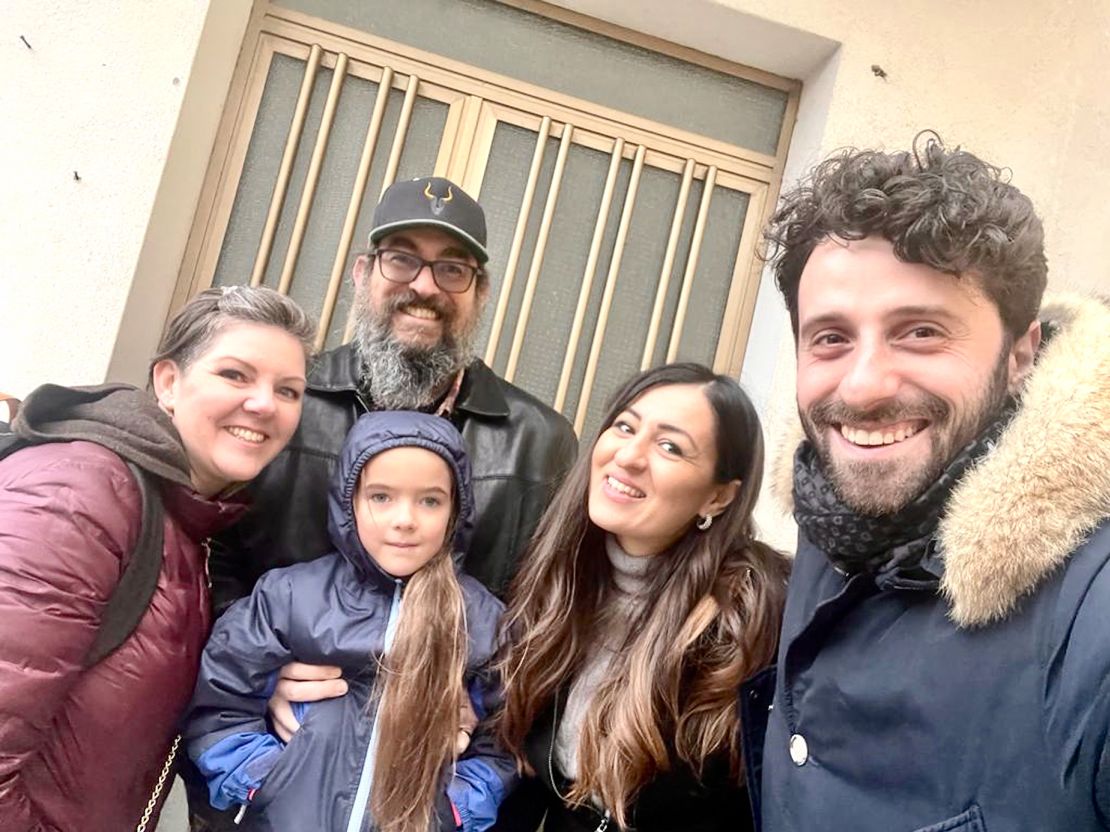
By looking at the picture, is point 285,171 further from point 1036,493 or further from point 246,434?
point 1036,493

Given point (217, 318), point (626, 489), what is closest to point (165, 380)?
point (217, 318)

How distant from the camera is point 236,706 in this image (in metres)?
1.67

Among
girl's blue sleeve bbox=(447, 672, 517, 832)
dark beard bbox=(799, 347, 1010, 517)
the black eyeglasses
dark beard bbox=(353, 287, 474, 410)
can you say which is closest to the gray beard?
dark beard bbox=(353, 287, 474, 410)

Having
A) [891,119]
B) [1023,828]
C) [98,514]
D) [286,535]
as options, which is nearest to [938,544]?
[1023,828]

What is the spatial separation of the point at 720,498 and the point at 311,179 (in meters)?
2.32

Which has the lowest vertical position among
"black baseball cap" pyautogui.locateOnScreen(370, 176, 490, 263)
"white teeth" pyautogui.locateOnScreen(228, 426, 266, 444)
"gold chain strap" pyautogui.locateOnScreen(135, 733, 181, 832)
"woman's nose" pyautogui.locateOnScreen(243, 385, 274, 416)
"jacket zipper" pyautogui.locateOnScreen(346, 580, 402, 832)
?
"gold chain strap" pyautogui.locateOnScreen(135, 733, 181, 832)

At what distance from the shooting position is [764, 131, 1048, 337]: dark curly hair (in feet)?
4.02

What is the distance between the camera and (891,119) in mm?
3326

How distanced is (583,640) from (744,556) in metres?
0.42

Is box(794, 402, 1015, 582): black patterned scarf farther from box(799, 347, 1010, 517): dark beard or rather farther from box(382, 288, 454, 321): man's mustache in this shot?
box(382, 288, 454, 321): man's mustache

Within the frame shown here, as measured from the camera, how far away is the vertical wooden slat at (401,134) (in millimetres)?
3332

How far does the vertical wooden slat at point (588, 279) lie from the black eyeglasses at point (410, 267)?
115 centimetres

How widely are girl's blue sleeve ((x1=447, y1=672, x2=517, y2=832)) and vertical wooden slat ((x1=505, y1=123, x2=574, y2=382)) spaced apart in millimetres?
1772

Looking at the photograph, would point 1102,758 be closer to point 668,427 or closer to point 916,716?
point 916,716
